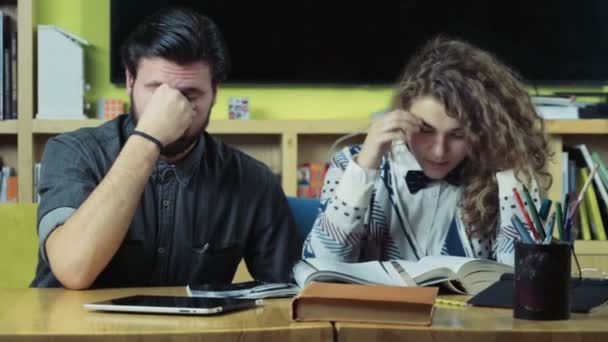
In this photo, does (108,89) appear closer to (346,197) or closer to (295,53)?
(295,53)

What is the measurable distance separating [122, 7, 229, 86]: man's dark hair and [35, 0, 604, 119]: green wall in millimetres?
1495

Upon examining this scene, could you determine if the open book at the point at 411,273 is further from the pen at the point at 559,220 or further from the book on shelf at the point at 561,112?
the book on shelf at the point at 561,112

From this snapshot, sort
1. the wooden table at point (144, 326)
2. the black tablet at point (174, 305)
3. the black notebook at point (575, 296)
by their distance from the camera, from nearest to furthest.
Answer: the wooden table at point (144, 326)
the black tablet at point (174, 305)
the black notebook at point (575, 296)

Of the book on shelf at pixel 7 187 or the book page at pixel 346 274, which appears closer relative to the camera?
the book page at pixel 346 274

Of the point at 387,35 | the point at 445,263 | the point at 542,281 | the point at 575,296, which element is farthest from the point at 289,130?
the point at 542,281

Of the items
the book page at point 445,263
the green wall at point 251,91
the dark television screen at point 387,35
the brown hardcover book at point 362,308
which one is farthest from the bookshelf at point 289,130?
the brown hardcover book at point 362,308

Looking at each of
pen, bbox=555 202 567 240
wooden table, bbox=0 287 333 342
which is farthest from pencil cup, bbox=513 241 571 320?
wooden table, bbox=0 287 333 342

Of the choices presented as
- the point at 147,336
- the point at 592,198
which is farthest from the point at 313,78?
the point at 147,336

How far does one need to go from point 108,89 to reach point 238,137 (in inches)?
18.6

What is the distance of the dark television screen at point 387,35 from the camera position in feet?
10.6

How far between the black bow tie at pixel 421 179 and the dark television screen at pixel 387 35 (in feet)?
5.11

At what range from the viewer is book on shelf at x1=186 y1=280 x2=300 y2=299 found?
4.00 feet

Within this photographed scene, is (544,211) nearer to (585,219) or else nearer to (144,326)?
(144,326)

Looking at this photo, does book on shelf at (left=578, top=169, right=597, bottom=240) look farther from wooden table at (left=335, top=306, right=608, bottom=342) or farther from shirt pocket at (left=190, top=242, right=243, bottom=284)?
wooden table at (left=335, top=306, right=608, bottom=342)
